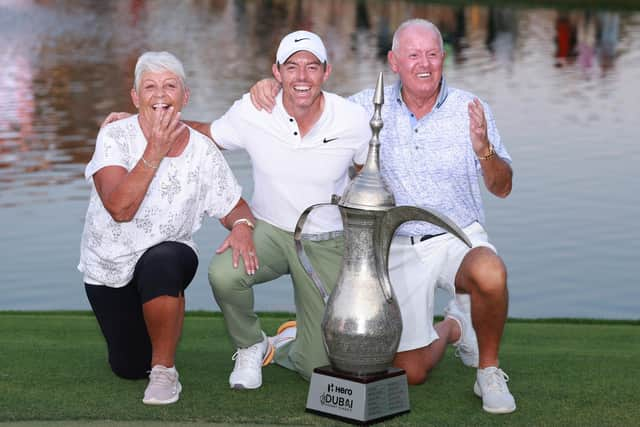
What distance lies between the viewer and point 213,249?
1064cm

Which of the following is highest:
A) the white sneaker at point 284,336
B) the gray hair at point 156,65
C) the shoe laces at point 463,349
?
the gray hair at point 156,65

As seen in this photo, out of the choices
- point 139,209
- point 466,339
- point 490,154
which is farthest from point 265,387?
point 490,154

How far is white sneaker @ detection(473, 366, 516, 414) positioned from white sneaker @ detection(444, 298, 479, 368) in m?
0.62

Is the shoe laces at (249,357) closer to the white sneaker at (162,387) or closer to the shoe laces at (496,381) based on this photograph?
the white sneaker at (162,387)

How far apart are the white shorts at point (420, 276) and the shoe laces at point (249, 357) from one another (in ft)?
2.01

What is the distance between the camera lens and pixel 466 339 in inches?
236

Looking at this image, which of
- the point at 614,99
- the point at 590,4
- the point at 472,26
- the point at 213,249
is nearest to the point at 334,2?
the point at 590,4

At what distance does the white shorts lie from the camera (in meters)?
5.68

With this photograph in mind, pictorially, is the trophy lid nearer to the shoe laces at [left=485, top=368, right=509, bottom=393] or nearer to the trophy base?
the trophy base

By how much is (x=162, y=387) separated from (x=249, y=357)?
516 millimetres

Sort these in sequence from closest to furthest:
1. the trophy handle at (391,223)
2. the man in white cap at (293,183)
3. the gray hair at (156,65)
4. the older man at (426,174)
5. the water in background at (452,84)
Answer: the trophy handle at (391,223)
the gray hair at (156,65)
the man in white cap at (293,183)
the older man at (426,174)
the water in background at (452,84)

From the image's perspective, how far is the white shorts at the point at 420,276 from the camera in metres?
5.68

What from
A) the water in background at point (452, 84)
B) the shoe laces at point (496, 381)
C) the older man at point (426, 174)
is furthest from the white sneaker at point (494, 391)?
the water in background at point (452, 84)

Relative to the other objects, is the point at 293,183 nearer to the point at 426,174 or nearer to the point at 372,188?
the point at 426,174
